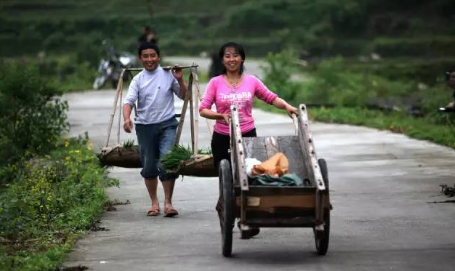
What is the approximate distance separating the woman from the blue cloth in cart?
98cm

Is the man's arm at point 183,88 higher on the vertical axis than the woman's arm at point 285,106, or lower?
higher

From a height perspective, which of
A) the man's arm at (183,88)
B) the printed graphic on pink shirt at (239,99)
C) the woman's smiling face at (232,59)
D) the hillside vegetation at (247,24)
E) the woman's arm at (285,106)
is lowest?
the woman's arm at (285,106)

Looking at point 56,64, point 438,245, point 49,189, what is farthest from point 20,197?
point 56,64

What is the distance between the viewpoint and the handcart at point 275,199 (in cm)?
847

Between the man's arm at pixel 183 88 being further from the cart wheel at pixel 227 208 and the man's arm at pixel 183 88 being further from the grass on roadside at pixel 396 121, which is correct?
the grass on roadside at pixel 396 121

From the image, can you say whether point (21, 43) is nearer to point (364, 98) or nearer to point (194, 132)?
point (364, 98)

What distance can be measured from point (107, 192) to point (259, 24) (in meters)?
53.6

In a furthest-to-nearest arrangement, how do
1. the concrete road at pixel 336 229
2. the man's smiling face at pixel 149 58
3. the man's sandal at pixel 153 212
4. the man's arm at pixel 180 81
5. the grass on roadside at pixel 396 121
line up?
the grass on roadside at pixel 396 121
the man's sandal at pixel 153 212
the man's arm at pixel 180 81
the man's smiling face at pixel 149 58
the concrete road at pixel 336 229

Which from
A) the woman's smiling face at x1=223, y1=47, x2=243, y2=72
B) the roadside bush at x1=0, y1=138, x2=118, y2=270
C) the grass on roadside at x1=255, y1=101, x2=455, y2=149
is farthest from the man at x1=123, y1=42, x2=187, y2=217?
the grass on roadside at x1=255, y1=101, x2=455, y2=149

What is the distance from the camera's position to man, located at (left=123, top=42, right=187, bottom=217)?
1112cm

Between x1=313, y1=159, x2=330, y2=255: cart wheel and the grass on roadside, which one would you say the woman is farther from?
the grass on roadside

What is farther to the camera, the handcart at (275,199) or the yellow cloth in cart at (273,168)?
the yellow cloth in cart at (273,168)

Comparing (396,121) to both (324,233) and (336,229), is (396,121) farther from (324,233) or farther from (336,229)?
(324,233)

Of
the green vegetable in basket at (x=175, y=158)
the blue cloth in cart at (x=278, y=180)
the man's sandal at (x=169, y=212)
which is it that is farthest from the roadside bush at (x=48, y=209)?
the blue cloth in cart at (x=278, y=180)
